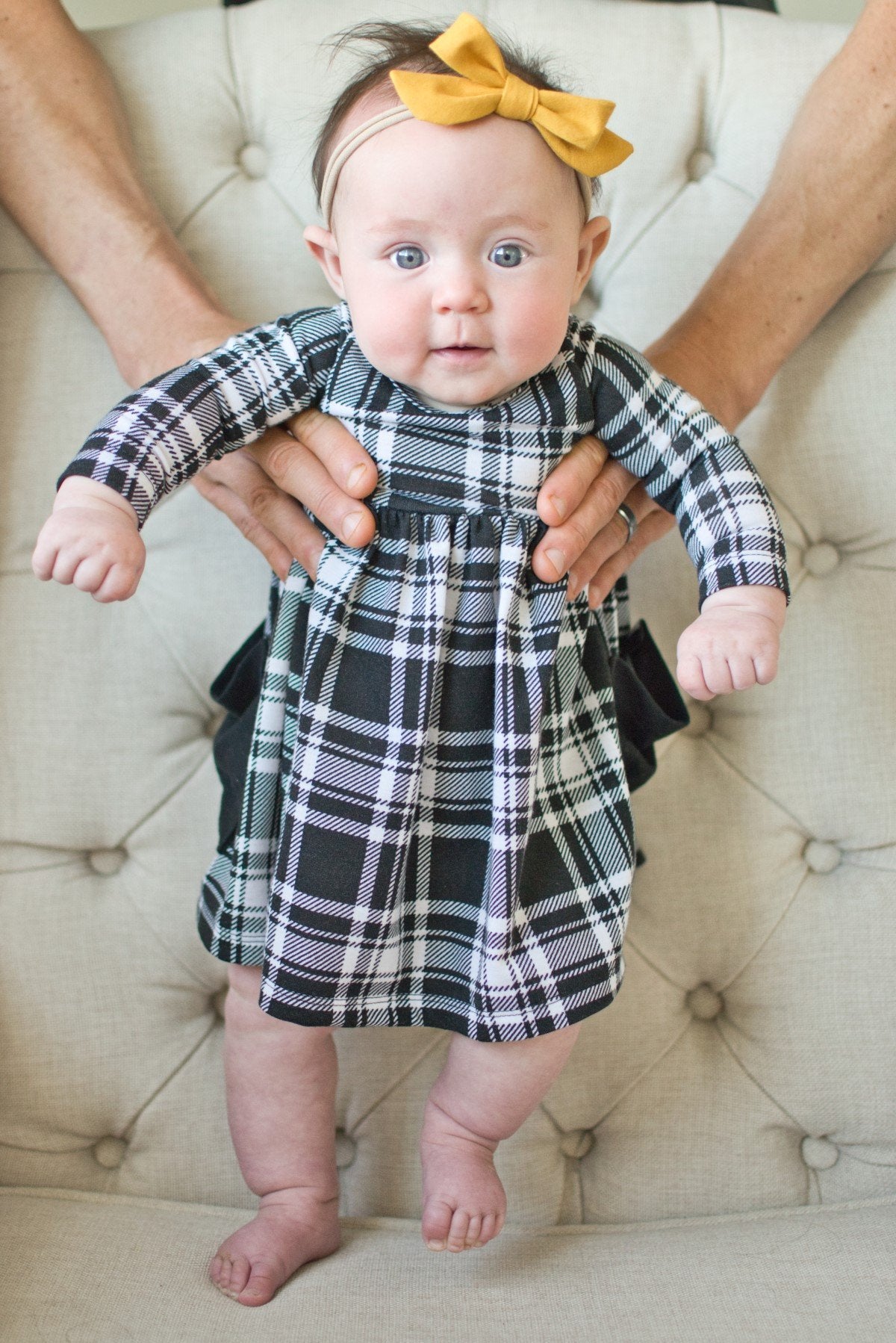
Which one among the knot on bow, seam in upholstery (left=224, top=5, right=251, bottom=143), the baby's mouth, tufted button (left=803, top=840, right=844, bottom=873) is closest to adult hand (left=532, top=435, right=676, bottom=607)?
the baby's mouth

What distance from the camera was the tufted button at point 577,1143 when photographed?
92cm

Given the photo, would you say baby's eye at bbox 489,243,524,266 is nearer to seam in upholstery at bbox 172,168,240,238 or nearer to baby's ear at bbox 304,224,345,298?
baby's ear at bbox 304,224,345,298

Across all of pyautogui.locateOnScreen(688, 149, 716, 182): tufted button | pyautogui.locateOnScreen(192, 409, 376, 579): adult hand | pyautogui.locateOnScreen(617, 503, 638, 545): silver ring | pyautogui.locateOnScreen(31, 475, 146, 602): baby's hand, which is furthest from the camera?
pyautogui.locateOnScreen(688, 149, 716, 182): tufted button

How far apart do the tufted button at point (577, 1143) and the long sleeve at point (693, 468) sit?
506mm

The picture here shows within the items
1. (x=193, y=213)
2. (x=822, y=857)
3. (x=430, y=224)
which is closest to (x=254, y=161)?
(x=193, y=213)

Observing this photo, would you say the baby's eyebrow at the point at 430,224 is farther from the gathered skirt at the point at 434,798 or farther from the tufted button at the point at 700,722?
the tufted button at the point at 700,722

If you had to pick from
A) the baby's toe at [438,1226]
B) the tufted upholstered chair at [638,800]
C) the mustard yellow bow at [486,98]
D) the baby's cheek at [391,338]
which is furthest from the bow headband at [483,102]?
the baby's toe at [438,1226]

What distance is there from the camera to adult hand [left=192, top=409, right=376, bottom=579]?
28.2 inches

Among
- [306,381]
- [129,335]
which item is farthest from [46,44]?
[306,381]

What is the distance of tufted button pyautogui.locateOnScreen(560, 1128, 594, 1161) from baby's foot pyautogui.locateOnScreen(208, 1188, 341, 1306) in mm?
215

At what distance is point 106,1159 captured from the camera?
90 cm

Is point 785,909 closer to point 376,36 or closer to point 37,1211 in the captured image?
point 37,1211

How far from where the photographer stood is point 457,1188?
759mm

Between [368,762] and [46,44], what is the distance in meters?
0.71
